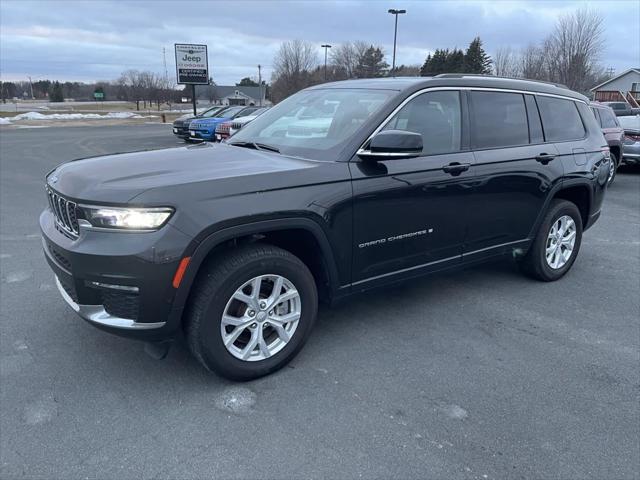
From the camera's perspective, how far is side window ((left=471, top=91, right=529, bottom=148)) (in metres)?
4.06

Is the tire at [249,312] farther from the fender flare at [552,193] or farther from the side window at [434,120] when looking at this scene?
the fender flare at [552,193]

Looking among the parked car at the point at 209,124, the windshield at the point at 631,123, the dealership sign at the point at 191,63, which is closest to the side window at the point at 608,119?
the windshield at the point at 631,123

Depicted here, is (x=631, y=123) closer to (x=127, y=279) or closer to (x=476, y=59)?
(x=127, y=279)

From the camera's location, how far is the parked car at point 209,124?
60.7ft

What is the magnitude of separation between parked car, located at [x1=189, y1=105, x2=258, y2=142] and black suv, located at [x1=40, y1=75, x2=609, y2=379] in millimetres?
14756

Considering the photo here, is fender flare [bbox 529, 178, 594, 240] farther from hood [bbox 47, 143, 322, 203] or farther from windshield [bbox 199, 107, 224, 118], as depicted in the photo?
windshield [bbox 199, 107, 224, 118]

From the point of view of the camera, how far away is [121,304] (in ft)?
8.93

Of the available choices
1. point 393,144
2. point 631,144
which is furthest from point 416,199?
point 631,144

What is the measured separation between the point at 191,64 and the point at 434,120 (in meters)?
28.5

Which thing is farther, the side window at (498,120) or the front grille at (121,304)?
the side window at (498,120)

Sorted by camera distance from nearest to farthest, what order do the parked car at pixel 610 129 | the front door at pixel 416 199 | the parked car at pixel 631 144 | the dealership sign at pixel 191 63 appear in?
the front door at pixel 416 199 → the parked car at pixel 610 129 → the parked car at pixel 631 144 → the dealership sign at pixel 191 63

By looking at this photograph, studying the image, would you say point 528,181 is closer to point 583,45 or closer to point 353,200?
point 353,200

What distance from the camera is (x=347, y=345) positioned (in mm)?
3664

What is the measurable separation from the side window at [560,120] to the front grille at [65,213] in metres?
3.98
